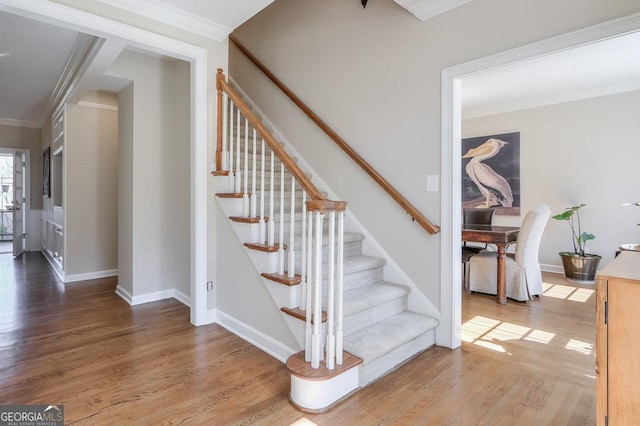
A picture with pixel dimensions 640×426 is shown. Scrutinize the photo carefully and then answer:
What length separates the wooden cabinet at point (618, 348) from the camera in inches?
48.0

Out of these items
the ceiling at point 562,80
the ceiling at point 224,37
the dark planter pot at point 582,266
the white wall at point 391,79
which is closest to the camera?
the white wall at point 391,79

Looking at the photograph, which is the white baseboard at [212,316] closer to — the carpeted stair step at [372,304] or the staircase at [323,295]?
the staircase at [323,295]

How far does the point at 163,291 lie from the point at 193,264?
1.12 metres

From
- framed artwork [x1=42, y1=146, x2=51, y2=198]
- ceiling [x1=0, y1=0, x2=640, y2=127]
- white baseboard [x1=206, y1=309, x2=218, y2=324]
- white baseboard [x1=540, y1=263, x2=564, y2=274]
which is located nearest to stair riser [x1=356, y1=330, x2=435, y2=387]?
white baseboard [x1=206, y1=309, x2=218, y2=324]

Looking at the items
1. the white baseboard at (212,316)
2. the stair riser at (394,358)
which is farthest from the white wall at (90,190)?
the stair riser at (394,358)

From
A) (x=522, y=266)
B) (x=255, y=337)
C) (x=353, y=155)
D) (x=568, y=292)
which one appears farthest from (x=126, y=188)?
(x=568, y=292)

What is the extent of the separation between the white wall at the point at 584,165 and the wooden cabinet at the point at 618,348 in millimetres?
4172

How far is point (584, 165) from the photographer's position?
4.71m

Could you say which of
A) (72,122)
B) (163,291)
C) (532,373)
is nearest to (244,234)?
(163,291)

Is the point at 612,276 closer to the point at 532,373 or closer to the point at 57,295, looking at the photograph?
the point at 532,373

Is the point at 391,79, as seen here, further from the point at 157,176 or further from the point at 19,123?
the point at 19,123

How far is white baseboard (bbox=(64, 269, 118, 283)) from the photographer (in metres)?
4.56

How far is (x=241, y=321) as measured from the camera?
2.78 meters

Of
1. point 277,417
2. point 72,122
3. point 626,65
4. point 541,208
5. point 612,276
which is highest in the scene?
point 626,65
